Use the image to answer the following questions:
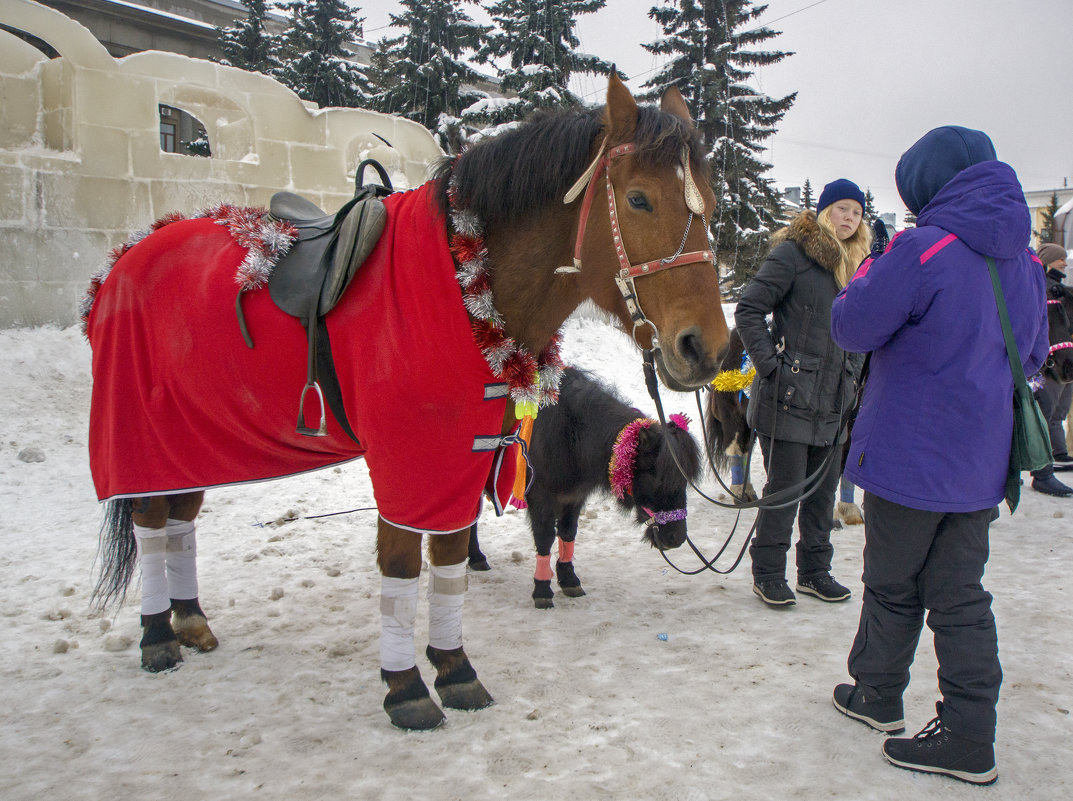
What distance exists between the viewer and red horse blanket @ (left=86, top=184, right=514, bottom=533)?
2.34 metres

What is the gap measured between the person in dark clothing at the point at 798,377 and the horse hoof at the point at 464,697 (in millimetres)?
1771

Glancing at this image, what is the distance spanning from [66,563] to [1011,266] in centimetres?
482

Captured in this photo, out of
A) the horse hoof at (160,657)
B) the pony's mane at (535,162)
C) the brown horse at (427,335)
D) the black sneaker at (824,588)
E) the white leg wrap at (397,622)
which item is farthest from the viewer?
the black sneaker at (824,588)

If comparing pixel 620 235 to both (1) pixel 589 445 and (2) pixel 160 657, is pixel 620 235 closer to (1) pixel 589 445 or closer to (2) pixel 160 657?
(1) pixel 589 445

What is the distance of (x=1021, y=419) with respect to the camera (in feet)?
7.33

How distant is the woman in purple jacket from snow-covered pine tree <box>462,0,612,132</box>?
417 inches

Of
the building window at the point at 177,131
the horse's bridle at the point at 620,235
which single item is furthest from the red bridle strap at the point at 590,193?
the building window at the point at 177,131

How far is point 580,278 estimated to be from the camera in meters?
2.40

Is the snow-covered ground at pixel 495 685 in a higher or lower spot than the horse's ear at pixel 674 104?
lower

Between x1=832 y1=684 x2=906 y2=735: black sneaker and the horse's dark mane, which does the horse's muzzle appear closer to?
x1=832 y1=684 x2=906 y2=735: black sneaker

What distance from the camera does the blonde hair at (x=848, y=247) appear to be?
369 centimetres

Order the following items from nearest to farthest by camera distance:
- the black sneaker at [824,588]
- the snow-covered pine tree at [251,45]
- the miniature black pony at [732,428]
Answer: the black sneaker at [824,588]
the miniature black pony at [732,428]
the snow-covered pine tree at [251,45]

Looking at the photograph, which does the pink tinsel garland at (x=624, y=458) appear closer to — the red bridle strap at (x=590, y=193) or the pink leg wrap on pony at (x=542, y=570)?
the pink leg wrap on pony at (x=542, y=570)

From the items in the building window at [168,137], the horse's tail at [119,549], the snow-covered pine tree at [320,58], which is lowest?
the horse's tail at [119,549]
